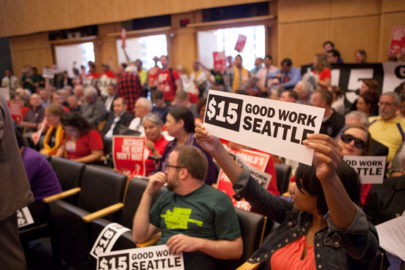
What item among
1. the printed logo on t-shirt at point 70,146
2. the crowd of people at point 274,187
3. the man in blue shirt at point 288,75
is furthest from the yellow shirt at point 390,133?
the printed logo on t-shirt at point 70,146

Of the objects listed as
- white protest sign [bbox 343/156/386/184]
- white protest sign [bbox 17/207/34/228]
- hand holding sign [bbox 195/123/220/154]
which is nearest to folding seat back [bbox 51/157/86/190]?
white protest sign [bbox 17/207/34/228]

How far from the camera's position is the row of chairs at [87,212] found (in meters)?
2.56

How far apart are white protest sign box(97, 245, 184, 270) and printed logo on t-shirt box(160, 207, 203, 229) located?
165mm

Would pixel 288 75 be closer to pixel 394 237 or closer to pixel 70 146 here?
pixel 70 146

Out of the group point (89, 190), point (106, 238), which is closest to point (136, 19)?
point (89, 190)

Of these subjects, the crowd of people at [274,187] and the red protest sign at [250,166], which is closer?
the crowd of people at [274,187]

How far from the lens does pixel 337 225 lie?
1.17 metres

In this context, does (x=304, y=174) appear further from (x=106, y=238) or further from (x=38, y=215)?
(x=38, y=215)

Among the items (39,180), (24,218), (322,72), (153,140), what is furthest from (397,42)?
(24,218)

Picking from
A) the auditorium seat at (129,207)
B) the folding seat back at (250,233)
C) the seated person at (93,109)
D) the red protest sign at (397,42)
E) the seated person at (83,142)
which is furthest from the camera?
the seated person at (93,109)

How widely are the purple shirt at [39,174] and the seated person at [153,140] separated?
90cm

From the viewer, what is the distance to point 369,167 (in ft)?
7.46

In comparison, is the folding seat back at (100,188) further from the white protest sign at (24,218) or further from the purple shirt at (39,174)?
the white protest sign at (24,218)

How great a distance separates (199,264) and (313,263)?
783mm
